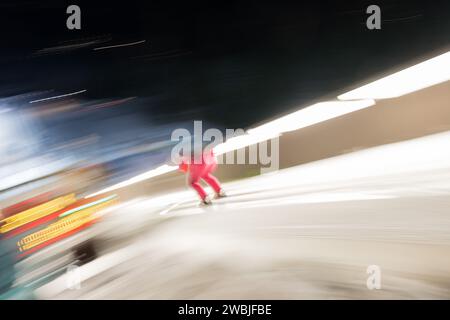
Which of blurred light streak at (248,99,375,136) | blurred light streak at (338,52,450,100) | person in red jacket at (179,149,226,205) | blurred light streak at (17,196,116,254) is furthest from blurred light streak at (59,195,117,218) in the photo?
blurred light streak at (338,52,450,100)

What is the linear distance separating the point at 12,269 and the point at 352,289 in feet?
4.09

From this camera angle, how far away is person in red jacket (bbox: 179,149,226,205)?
1.19 metres

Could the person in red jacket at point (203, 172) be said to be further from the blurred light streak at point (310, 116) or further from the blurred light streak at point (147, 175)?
the blurred light streak at point (310, 116)

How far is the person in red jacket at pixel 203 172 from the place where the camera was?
1.19 metres

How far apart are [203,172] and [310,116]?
44cm

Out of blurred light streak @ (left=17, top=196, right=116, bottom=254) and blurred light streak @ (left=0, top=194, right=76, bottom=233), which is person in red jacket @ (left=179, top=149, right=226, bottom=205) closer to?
blurred light streak @ (left=17, top=196, right=116, bottom=254)

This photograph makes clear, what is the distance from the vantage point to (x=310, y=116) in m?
1.20

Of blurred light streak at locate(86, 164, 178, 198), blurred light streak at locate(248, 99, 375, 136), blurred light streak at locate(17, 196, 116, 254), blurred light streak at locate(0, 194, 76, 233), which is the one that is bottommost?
blurred light streak at locate(17, 196, 116, 254)

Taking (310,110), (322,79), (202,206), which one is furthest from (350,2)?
(202,206)

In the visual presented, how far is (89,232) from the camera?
1217mm

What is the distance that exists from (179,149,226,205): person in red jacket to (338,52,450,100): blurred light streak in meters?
0.53
